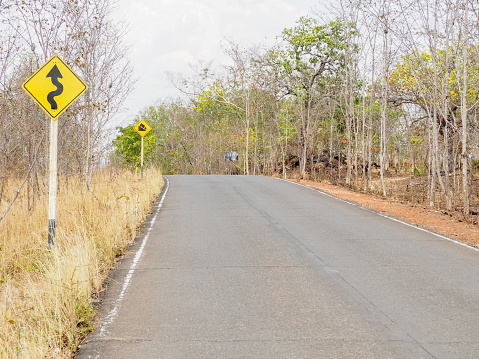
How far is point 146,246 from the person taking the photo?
9.89 meters

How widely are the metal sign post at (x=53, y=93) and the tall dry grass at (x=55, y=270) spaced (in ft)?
2.37

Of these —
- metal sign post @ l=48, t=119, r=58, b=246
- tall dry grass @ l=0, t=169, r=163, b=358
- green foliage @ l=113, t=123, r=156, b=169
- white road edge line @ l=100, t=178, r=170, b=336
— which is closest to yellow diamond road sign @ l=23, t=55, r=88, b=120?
metal sign post @ l=48, t=119, r=58, b=246

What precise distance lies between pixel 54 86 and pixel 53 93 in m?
0.11

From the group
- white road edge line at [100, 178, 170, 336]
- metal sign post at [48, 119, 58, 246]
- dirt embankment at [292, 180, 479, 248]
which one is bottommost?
white road edge line at [100, 178, 170, 336]

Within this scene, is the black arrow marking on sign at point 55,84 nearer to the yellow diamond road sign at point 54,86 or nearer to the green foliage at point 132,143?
the yellow diamond road sign at point 54,86

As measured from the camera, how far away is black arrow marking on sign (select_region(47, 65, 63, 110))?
790 centimetres

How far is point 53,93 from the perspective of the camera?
7.96m

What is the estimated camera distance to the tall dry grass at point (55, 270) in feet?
15.4

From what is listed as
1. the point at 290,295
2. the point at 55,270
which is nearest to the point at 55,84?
the point at 55,270

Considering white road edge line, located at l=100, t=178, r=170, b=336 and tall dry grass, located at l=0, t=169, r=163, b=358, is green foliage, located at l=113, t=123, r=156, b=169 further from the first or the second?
white road edge line, located at l=100, t=178, r=170, b=336

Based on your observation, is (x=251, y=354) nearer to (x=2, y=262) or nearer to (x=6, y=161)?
(x=2, y=262)

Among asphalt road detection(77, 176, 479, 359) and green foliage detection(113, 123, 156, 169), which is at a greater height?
green foliage detection(113, 123, 156, 169)

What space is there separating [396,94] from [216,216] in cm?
1891

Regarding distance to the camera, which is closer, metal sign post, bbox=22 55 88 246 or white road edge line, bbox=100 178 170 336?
white road edge line, bbox=100 178 170 336
